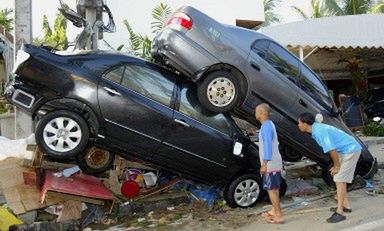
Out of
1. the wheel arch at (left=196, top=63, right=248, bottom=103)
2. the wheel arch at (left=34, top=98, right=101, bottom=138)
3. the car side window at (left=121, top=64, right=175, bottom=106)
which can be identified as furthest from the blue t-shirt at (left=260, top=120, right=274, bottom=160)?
the wheel arch at (left=34, top=98, right=101, bottom=138)

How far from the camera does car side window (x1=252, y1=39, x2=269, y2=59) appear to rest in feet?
21.5

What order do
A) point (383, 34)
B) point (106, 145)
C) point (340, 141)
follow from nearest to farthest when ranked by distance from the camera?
point (340, 141) < point (106, 145) < point (383, 34)

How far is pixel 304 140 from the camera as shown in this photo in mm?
6781

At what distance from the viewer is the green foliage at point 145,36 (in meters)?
14.9

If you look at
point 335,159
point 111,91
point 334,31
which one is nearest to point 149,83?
point 111,91

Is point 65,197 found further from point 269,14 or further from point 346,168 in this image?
point 269,14


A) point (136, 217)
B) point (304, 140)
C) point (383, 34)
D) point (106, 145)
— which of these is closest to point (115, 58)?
point (106, 145)

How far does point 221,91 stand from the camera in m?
6.28

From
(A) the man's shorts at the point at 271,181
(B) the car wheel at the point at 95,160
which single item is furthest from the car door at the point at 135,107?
(A) the man's shorts at the point at 271,181

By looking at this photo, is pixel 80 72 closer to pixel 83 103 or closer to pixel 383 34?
pixel 83 103

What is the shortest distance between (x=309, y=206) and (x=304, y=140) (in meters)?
1.01

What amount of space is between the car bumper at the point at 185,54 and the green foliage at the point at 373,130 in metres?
9.60

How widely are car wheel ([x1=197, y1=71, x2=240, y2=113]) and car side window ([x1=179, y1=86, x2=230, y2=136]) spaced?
10 cm

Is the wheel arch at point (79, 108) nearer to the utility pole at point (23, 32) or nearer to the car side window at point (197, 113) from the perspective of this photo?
the car side window at point (197, 113)
